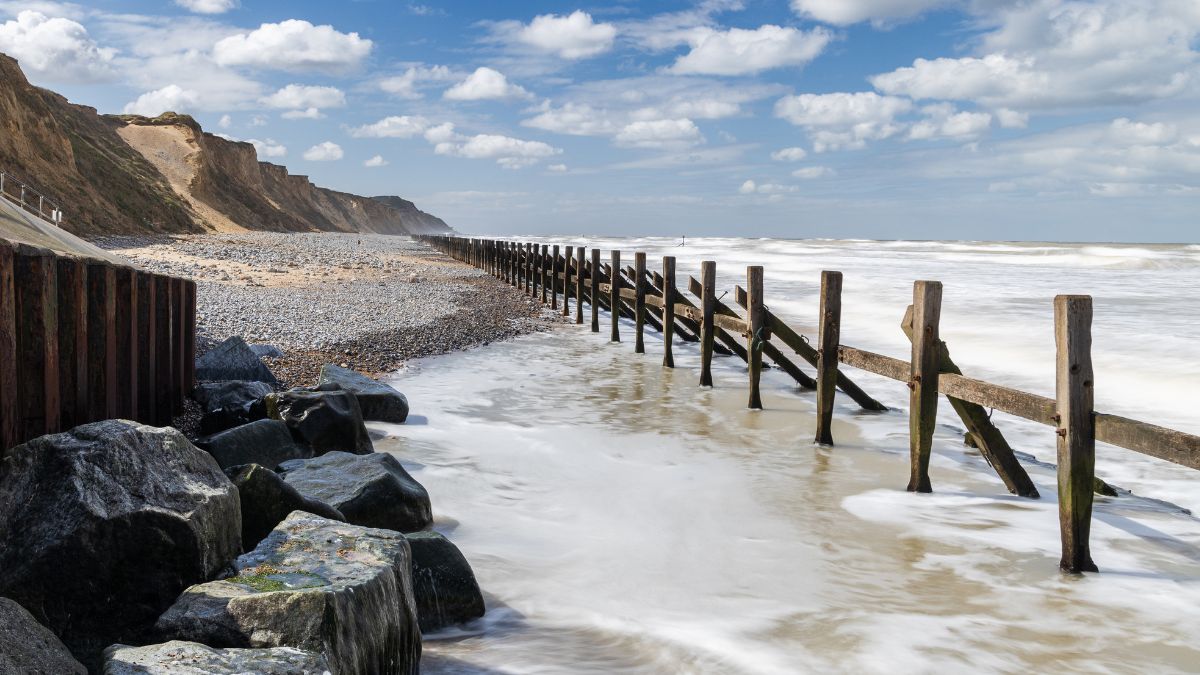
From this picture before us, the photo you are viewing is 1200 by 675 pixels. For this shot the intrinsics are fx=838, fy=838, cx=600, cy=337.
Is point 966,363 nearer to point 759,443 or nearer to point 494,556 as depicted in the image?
point 759,443

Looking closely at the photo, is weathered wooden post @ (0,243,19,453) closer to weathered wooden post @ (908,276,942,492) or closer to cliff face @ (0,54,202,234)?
weathered wooden post @ (908,276,942,492)

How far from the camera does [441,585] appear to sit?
3988 mm

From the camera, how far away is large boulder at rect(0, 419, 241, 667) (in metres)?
2.95

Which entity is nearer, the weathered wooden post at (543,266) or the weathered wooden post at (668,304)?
the weathered wooden post at (668,304)

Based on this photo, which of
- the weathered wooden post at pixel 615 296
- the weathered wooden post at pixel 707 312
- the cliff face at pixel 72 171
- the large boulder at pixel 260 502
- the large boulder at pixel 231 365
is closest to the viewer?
the large boulder at pixel 260 502

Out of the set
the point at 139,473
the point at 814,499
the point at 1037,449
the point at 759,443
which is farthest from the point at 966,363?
the point at 139,473

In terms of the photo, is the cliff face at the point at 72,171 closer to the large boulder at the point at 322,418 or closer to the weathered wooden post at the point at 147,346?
the weathered wooden post at the point at 147,346

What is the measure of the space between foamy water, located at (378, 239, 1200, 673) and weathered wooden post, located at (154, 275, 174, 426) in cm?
172

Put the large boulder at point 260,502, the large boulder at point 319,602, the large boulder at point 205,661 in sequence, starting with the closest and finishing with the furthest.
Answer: the large boulder at point 205,661, the large boulder at point 319,602, the large boulder at point 260,502

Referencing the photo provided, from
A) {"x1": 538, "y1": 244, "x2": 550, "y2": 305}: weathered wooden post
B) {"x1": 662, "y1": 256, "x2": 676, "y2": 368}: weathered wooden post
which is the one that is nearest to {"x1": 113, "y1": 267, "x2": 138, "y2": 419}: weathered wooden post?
{"x1": 662, "y1": 256, "x2": 676, "y2": 368}: weathered wooden post

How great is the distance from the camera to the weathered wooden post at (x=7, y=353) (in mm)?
3441

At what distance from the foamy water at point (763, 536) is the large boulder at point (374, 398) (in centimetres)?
23

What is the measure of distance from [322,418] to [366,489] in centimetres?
173

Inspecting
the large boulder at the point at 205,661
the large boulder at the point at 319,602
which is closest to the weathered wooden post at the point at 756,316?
the large boulder at the point at 319,602
